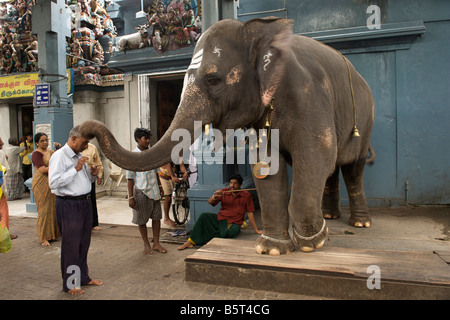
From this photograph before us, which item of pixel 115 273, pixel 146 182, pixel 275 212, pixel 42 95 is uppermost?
pixel 42 95

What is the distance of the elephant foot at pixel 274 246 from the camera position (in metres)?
3.15

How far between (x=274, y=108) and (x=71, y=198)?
206 cm

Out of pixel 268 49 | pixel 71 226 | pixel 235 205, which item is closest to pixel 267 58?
pixel 268 49

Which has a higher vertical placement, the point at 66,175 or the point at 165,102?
the point at 165,102

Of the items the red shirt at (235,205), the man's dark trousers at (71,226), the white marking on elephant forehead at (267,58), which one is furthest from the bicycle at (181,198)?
the white marking on elephant forehead at (267,58)

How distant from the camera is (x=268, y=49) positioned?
8.79 ft

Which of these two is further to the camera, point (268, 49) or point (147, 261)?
point (147, 261)

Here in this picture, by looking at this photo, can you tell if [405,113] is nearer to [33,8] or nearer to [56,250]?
[56,250]

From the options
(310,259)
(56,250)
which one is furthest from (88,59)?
(310,259)

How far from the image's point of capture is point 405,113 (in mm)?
5906

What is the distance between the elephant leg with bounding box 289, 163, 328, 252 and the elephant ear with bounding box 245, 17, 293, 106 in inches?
27.0

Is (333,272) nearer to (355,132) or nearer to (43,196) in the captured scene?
(355,132)

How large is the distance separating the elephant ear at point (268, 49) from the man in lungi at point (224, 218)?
2.15m

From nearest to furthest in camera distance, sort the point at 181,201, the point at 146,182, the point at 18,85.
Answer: the point at 146,182 < the point at 181,201 < the point at 18,85
